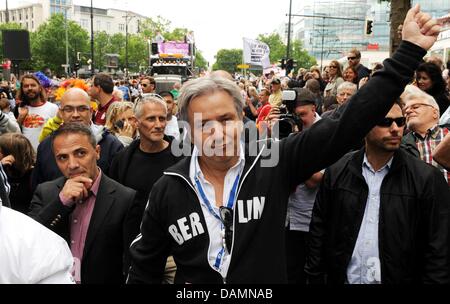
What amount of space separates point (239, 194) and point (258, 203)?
9 centimetres

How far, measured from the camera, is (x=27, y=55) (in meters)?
15.9

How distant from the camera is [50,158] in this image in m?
3.96

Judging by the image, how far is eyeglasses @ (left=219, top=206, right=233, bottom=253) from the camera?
1.93m

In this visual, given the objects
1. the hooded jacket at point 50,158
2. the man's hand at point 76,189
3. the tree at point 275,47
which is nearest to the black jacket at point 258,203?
the man's hand at point 76,189

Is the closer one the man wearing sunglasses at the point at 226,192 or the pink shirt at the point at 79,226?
the man wearing sunglasses at the point at 226,192

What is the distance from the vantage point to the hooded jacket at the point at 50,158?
3.92 metres

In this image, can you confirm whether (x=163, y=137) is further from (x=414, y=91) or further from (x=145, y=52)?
(x=145, y=52)

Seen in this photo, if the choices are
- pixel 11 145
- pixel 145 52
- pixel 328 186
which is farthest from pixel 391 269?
pixel 145 52

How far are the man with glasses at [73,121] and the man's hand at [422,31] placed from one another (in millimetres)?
2807

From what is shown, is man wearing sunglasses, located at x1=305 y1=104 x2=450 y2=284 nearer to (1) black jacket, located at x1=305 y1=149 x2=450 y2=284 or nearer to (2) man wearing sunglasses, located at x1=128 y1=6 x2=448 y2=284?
(1) black jacket, located at x1=305 y1=149 x2=450 y2=284

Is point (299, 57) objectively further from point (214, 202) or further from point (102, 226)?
point (214, 202)

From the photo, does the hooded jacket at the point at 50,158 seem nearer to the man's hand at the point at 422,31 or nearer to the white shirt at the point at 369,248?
the white shirt at the point at 369,248
